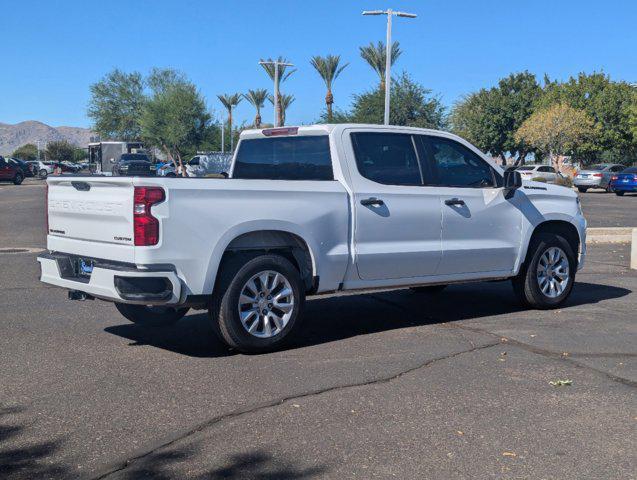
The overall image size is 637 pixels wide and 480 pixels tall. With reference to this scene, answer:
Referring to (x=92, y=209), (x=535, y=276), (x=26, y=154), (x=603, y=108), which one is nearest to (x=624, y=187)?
(x=603, y=108)

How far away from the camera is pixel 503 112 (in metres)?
71.1

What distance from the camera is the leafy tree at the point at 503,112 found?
71.2m

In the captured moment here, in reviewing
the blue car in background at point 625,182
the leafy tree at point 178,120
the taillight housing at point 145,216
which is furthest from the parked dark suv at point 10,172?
the taillight housing at point 145,216

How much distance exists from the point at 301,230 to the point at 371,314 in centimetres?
218

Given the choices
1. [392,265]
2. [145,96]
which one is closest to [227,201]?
[392,265]

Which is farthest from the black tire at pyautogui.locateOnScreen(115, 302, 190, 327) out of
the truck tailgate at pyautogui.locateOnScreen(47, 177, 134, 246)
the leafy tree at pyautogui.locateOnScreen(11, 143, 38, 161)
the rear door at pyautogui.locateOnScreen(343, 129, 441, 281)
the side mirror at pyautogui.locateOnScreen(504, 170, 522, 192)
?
the leafy tree at pyautogui.locateOnScreen(11, 143, 38, 161)

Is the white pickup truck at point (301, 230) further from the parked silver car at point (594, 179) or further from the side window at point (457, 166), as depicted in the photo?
the parked silver car at point (594, 179)

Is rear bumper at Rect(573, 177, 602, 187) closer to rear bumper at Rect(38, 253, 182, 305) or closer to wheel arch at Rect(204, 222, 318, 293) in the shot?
wheel arch at Rect(204, 222, 318, 293)

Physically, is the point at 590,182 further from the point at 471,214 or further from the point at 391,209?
the point at 391,209

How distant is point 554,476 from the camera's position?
13.6 ft

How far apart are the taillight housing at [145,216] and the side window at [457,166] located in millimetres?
3081

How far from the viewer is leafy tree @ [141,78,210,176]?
6694cm

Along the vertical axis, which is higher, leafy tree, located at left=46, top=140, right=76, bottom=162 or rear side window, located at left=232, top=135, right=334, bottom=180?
leafy tree, located at left=46, top=140, right=76, bottom=162

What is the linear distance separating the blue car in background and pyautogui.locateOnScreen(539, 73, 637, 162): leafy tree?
24.8 meters
